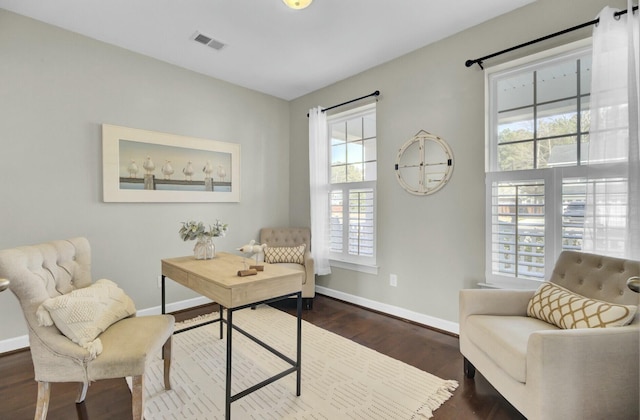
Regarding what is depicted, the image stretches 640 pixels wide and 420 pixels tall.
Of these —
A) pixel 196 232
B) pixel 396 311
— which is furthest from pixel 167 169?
pixel 396 311

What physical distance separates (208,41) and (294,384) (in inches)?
120

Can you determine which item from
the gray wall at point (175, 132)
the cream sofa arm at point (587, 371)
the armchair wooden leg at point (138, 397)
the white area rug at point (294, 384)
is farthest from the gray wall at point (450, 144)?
the armchair wooden leg at point (138, 397)

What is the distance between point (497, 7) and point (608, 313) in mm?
2309

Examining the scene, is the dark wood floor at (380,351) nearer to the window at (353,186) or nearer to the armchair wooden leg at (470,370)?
the armchair wooden leg at (470,370)

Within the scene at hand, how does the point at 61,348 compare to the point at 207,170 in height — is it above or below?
below

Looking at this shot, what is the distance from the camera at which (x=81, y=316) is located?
146 cm

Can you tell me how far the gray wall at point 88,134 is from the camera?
239 centimetres

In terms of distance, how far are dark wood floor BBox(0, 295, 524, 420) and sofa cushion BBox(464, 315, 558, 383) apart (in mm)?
345

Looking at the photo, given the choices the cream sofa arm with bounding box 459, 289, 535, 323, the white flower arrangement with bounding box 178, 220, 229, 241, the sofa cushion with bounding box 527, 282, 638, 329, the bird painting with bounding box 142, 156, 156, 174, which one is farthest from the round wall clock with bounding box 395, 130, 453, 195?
the bird painting with bounding box 142, 156, 156, 174

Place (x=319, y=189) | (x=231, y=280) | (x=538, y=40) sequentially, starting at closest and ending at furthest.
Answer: (x=231, y=280)
(x=538, y=40)
(x=319, y=189)

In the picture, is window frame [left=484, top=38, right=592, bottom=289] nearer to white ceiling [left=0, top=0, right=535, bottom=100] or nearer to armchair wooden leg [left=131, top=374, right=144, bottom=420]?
white ceiling [left=0, top=0, right=535, bottom=100]

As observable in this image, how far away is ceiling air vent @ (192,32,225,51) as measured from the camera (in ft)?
8.90

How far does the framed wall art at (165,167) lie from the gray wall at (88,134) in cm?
8

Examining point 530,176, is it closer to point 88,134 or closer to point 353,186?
point 353,186
